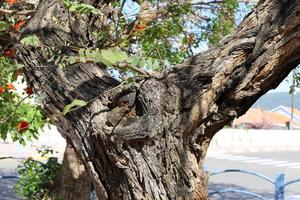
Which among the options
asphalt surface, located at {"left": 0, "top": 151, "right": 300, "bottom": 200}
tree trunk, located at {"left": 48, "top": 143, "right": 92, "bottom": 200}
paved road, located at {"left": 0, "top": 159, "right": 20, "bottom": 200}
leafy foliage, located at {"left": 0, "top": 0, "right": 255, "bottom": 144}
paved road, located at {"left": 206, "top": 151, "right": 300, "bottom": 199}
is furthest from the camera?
paved road, located at {"left": 206, "top": 151, "right": 300, "bottom": 199}

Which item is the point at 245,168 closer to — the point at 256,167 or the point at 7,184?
the point at 256,167

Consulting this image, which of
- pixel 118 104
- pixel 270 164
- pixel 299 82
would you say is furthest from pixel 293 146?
pixel 118 104

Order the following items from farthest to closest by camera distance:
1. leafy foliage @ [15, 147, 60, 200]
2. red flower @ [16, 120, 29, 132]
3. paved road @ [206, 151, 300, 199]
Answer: paved road @ [206, 151, 300, 199] → leafy foliage @ [15, 147, 60, 200] → red flower @ [16, 120, 29, 132]

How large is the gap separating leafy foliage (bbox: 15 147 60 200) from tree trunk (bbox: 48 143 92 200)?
0.87 ft

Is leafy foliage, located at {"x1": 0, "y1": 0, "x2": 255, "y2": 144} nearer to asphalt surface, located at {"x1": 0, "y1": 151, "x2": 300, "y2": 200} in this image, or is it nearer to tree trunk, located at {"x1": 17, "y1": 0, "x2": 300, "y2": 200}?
tree trunk, located at {"x1": 17, "y1": 0, "x2": 300, "y2": 200}

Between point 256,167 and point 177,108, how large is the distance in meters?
16.8

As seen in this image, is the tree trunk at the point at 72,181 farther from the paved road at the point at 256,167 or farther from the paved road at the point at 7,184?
the paved road at the point at 256,167

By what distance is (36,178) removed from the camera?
6406mm

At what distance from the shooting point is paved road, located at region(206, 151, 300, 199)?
43.4 ft

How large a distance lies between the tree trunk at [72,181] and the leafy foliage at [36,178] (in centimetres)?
27

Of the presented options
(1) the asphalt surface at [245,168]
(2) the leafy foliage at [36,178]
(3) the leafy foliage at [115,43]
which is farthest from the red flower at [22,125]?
(1) the asphalt surface at [245,168]

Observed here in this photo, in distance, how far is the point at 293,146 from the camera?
93.6 feet

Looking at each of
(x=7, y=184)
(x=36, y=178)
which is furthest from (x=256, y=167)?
(x=36, y=178)

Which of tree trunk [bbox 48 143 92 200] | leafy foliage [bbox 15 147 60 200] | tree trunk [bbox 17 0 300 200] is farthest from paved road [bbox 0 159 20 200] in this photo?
tree trunk [bbox 17 0 300 200]
